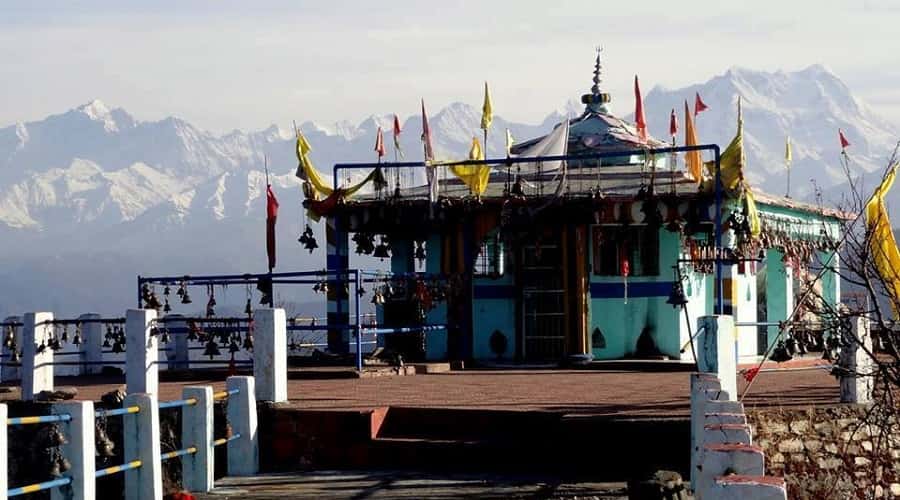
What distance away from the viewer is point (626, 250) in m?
29.2

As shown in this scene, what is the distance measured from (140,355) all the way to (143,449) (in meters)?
5.17

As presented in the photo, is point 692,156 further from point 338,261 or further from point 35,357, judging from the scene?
point 35,357

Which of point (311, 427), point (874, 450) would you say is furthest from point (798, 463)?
point (311, 427)

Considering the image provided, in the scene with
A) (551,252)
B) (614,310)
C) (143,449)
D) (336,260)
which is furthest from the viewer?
(336,260)

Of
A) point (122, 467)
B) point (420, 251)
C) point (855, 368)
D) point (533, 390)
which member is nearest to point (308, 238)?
point (420, 251)

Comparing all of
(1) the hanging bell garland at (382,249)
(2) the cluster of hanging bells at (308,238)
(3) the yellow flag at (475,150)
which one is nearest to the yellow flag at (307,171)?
(2) the cluster of hanging bells at (308,238)

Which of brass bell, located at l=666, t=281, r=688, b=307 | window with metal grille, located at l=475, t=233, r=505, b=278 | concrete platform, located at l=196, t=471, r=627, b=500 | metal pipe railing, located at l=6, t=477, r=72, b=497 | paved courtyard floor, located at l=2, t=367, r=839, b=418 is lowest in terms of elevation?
concrete platform, located at l=196, t=471, r=627, b=500

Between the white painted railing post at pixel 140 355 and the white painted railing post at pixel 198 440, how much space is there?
397 cm

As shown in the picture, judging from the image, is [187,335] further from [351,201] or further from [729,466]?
[729,466]

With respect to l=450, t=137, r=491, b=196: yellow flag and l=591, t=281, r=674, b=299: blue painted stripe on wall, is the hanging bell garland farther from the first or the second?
l=591, t=281, r=674, b=299: blue painted stripe on wall

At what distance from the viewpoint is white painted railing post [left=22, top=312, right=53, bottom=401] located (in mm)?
22812

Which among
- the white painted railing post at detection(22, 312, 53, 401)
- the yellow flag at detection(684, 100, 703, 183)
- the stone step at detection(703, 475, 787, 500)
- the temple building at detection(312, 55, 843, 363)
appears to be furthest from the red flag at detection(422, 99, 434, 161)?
the stone step at detection(703, 475, 787, 500)

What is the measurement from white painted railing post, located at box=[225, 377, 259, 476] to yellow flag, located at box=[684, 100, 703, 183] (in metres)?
12.1

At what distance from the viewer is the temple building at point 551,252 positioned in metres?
28.4
